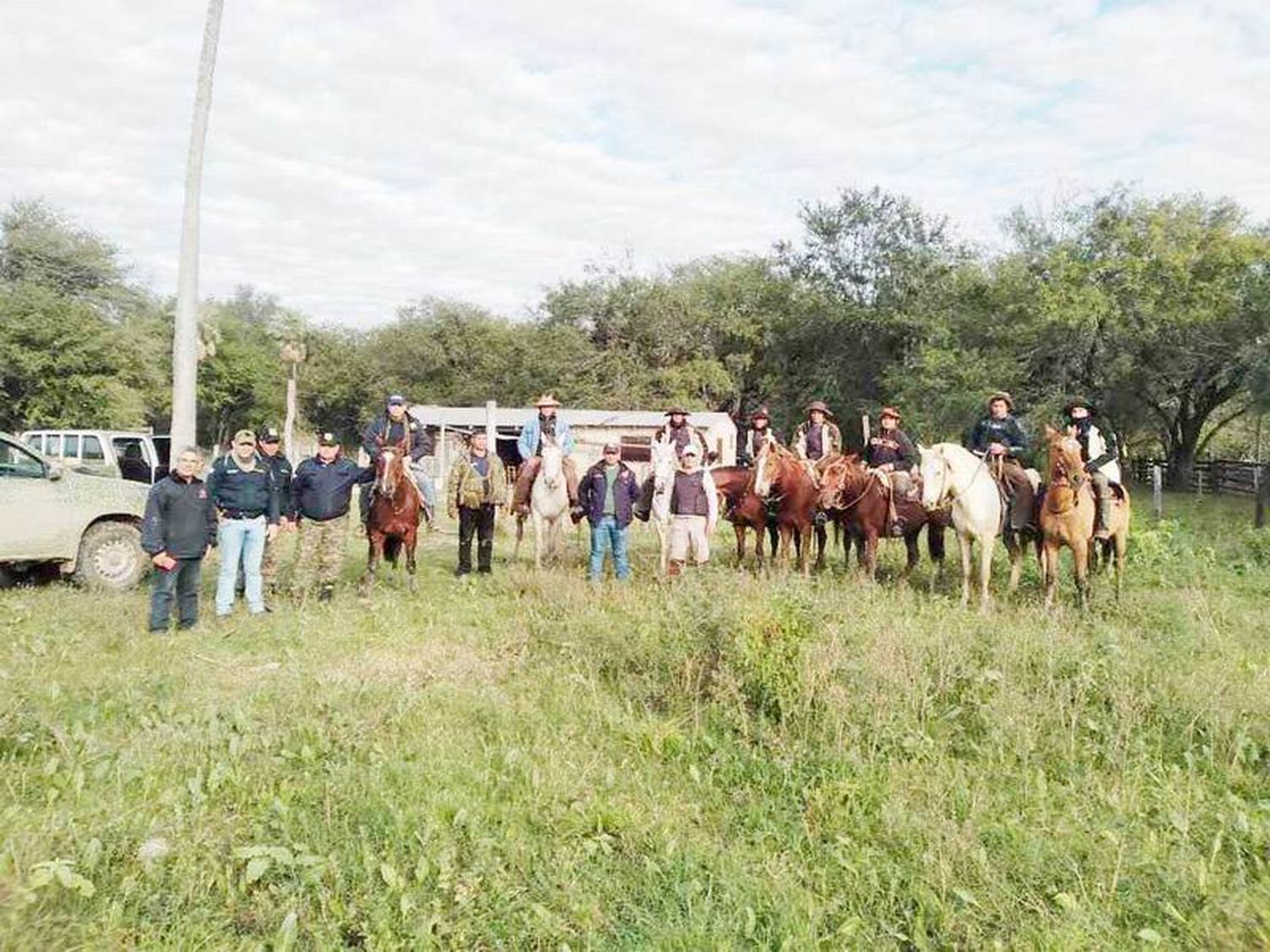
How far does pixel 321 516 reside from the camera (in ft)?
32.5

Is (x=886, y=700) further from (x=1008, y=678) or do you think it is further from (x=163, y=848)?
(x=163, y=848)

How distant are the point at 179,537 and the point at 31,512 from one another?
8.97 ft

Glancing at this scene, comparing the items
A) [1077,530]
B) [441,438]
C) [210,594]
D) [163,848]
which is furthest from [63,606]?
[441,438]

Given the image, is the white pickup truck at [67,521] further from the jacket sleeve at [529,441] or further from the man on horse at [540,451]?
the jacket sleeve at [529,441]

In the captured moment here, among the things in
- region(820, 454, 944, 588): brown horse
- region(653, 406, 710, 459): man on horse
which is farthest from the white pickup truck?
region(820, 454, 944, 588): brown horse

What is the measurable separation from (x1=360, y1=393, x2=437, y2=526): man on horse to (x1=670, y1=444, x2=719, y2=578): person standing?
319 centimetres

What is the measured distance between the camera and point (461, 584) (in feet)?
36.1

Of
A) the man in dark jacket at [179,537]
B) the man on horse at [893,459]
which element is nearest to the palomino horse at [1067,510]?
the man on horse at [893,459]

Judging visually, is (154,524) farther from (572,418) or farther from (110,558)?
(572,418)

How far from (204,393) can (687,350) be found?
26.3 metres

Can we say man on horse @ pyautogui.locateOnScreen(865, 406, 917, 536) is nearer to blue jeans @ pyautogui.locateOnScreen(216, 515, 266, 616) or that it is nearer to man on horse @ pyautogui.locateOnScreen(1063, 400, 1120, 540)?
man on horse @ pyautogui.locateOnScreen(1063, 400, 1120, 540)

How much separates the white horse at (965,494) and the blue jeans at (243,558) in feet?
23.0

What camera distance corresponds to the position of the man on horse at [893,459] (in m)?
11.4

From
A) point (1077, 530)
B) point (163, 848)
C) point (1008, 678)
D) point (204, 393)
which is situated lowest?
A: point (163, 848)
